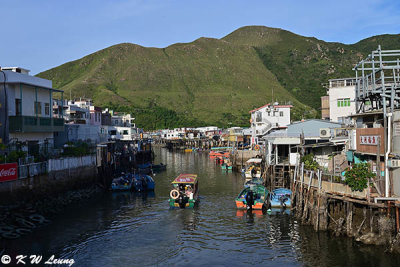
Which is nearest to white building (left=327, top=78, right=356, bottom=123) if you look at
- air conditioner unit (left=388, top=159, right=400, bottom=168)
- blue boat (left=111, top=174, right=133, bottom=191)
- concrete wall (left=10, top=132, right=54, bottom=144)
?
blue boat (left=111, top=174, right=133, bottom=191)

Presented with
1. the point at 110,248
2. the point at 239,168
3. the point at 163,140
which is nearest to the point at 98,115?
the point at 239,168

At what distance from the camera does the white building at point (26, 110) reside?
4203 cm

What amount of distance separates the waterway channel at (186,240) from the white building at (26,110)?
35.4 feet

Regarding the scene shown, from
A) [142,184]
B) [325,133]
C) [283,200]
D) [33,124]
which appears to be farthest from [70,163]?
[325,133]

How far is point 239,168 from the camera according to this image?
78438 millimetres

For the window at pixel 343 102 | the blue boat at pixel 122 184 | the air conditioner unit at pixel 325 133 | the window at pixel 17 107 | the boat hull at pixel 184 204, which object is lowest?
the boat hull at pixel 184 204

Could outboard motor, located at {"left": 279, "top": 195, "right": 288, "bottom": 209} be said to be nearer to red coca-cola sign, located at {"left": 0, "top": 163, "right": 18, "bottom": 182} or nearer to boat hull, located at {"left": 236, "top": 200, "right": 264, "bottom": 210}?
boat hull, located at {"left": 236, "top": 200, "right": 264, "bottom": 210}

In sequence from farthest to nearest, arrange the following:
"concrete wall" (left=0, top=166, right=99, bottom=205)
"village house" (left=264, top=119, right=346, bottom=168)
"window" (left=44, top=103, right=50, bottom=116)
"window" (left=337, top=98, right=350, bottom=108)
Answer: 1. "window" (left=337, top=98, right=350, bottom=108)
2. "window" (left=44, top=103, right=50, bottom=116)
3. "village house" (left=264, top=119, right=346, bottom=168)
4. "concrete wall" (left=0, top=166, right=99, bottom=205)

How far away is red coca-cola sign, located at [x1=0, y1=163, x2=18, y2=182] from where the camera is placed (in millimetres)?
33309

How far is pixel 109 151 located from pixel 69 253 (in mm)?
38637

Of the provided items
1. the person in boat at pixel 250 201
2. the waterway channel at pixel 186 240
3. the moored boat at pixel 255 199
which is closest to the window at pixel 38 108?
the waterway channel at pixel 186 240

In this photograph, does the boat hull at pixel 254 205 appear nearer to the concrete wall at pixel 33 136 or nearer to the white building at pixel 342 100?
the concrete wall at pixel 33 136

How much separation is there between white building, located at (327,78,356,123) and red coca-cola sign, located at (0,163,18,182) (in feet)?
160

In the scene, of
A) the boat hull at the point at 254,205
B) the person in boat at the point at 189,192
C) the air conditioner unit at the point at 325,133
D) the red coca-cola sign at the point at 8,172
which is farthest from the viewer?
the air conditioner unit at the point at 325,133
